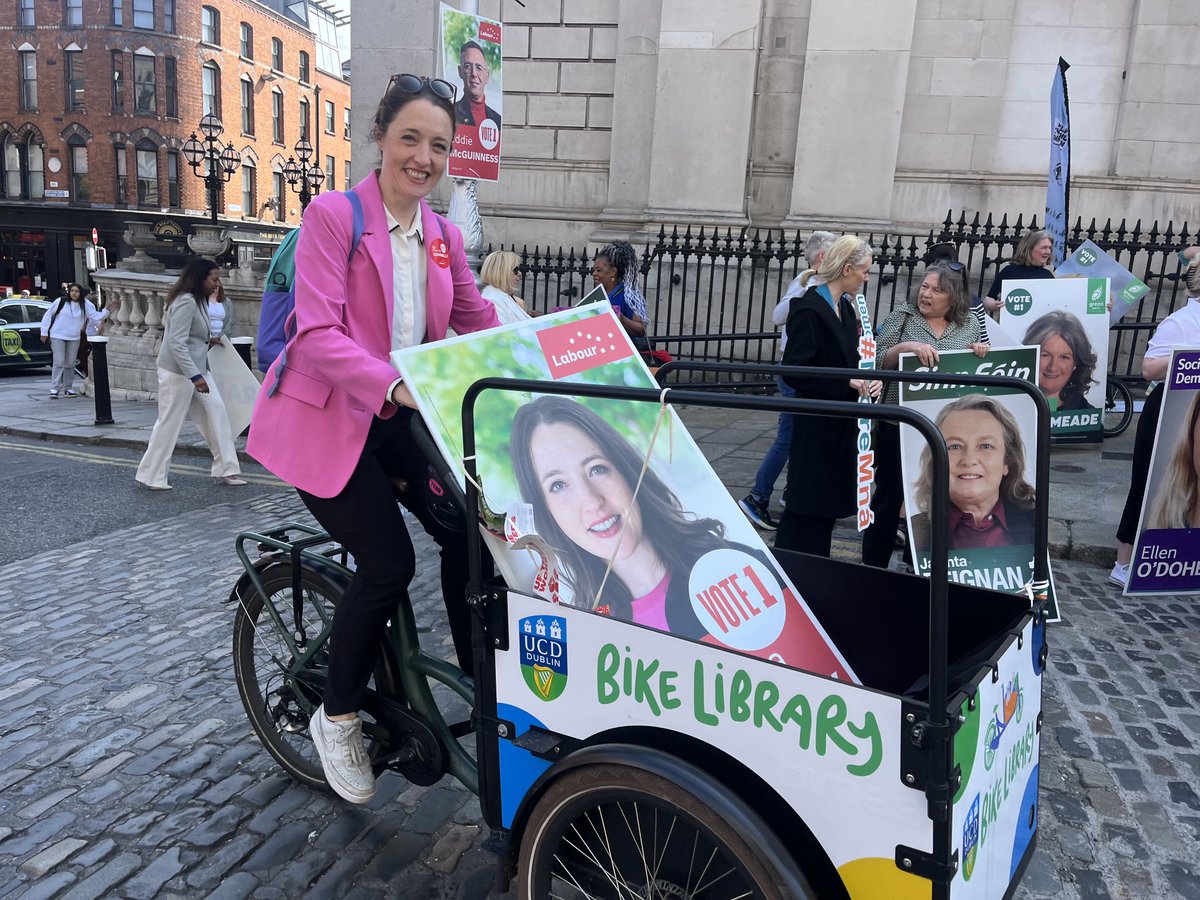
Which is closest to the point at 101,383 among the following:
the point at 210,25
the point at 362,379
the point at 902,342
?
the point at 902,342

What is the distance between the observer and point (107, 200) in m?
42.2

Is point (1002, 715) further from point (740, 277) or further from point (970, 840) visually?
point (740, 277)

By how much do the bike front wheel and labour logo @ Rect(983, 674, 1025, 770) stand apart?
52cm

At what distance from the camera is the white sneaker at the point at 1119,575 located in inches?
216

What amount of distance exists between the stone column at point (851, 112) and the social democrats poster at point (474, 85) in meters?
5.68

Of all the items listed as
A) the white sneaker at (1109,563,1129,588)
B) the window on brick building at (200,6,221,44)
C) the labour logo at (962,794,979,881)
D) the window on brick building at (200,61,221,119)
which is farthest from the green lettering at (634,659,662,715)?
the window on brick building at (200,6,221,44)

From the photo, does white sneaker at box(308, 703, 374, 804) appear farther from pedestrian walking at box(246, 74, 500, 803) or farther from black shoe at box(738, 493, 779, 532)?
black shoe at box(738, 493, 779, 532)

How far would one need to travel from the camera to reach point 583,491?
7.14ft

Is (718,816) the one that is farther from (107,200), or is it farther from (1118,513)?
(107,200)

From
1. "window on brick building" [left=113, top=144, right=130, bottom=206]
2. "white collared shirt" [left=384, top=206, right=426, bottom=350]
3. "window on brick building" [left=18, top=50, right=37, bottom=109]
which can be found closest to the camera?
"white collared shirt" [left=384, top=206, right=426, bottom=350]

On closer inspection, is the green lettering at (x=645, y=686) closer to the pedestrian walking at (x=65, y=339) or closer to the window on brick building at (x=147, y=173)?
the pedestrian walking at (x=65, y=339)

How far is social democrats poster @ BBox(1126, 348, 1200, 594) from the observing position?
5.05 m

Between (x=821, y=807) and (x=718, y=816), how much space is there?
203 millimetres

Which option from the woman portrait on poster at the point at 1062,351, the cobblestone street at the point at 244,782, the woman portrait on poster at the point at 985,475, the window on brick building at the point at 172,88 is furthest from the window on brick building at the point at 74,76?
the woman portrait on poster at the point at 985,475
